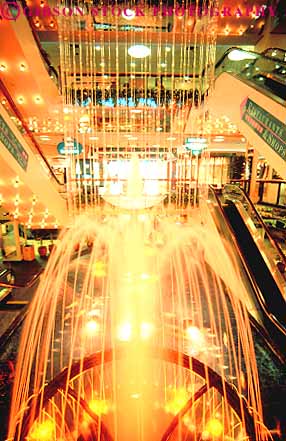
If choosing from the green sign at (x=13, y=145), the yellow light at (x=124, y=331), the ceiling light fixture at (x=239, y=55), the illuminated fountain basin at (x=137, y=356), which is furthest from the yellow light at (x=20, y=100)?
the yellow light at (x=124, y=331)

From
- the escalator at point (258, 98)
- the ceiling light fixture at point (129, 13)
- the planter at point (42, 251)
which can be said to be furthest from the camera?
the ceiling light fixture at point (129, 13)

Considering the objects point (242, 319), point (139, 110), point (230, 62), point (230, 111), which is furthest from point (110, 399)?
point (139, 110)

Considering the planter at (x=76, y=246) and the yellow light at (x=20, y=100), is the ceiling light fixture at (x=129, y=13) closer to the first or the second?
the yellow light at (x=20, y=100)

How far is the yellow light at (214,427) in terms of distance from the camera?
306 cm

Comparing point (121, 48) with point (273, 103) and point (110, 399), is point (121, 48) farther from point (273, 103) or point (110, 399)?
point (110, 399)

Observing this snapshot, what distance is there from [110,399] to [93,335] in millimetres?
1386

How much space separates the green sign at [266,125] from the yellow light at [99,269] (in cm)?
510

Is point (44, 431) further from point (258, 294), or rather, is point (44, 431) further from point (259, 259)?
point (259, 259)

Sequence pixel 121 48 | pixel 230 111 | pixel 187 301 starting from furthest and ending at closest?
pixel 121 48
pixel 230 111
pixel 187 301

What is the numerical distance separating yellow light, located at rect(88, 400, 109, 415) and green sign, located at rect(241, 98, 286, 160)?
466 cm

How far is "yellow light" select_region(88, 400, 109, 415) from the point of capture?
3.33 metres

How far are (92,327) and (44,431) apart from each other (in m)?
1.98

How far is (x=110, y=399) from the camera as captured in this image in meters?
3.49

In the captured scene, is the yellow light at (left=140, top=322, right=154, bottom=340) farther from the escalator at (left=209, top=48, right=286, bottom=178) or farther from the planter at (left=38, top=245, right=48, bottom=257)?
the planter at (left=38, top=245, right=48, bottom=257)
